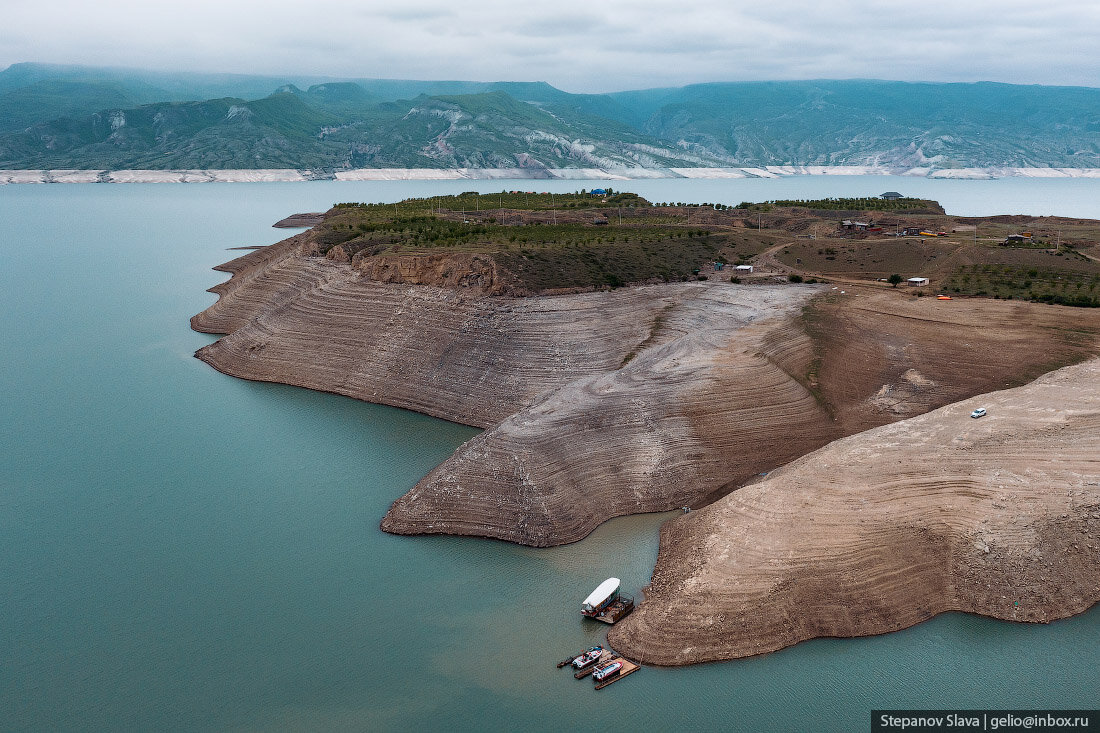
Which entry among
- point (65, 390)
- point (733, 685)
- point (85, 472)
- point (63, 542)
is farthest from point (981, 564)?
point (65, 390)

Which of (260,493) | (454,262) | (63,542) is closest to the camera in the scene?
(63,542)

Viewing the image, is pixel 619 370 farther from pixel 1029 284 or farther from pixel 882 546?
pixel 1029 284

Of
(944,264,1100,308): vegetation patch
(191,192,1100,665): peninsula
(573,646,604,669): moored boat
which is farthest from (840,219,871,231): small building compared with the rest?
(573,646,604,669): moored boat

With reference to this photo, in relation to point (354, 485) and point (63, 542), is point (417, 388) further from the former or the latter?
Result: point (63, 542)

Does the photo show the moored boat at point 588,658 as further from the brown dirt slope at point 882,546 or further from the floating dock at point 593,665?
the brown dirt slope at point 882,546

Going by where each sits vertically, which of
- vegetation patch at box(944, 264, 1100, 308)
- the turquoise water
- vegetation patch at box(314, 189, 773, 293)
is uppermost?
vegetation patch at box(314, 189, 773, 293)

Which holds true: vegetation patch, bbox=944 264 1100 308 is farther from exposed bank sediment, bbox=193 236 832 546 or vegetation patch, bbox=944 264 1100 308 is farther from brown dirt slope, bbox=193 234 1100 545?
exposed bank sediment, bbox=193 236 832 546
